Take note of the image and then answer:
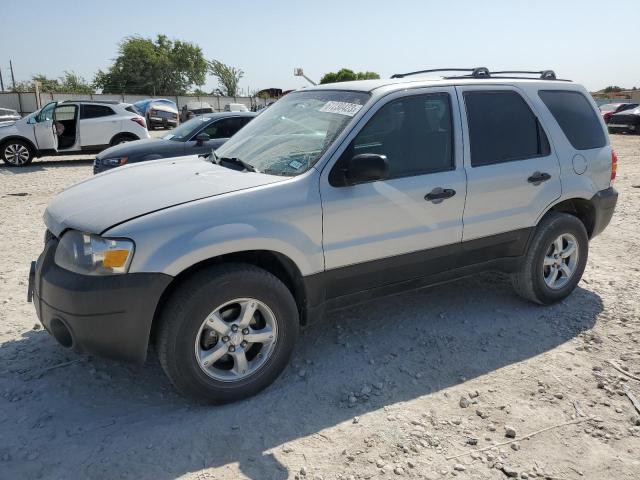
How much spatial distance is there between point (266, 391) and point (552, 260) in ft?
8.67

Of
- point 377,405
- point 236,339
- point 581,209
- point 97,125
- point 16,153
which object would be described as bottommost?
point 377,405

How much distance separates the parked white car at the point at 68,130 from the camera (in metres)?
12.8

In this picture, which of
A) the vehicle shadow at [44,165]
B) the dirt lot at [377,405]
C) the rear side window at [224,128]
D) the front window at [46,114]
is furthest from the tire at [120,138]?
the dirt lot at [377,405]

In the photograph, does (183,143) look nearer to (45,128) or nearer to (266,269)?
(266,269)

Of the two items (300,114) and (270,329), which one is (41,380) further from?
(300,114)

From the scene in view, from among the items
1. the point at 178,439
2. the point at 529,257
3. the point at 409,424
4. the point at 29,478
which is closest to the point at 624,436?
the point at 409,424

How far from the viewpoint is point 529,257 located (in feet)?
13.7

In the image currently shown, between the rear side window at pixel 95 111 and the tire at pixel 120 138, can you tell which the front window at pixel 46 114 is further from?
the tire at pixel 120 138

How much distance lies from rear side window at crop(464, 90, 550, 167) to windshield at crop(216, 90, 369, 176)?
897 mm

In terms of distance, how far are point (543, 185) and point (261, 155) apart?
219 centimetres

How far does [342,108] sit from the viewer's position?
3463mm

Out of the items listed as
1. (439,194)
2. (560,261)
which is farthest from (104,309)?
(560,261)

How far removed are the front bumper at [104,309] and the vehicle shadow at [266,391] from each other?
0.45 meters

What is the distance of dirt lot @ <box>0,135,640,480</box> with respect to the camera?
2.60 m
